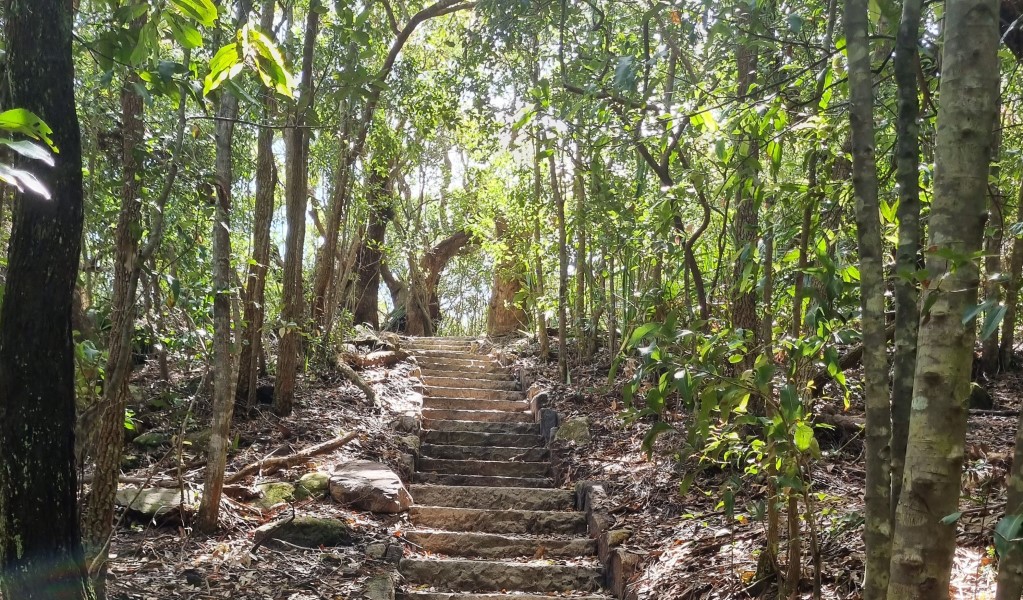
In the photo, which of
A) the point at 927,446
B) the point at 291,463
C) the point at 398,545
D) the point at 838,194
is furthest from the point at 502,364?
the point at 927,446

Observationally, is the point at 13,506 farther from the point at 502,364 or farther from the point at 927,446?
the point at 502,364

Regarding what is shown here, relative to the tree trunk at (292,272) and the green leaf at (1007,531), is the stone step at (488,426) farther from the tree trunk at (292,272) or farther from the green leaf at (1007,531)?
the green leaf at (1007,531)

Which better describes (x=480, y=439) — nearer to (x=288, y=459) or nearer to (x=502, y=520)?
(x=502, y=520)

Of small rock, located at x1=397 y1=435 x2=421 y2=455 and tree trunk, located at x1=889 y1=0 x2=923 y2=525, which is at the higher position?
tree trunk, located at x1=889 y1=0 x2=923 y2=525

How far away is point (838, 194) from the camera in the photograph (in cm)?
256

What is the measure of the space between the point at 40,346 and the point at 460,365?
839 cm

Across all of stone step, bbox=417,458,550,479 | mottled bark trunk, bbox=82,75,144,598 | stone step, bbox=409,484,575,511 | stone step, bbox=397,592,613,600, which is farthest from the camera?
stone step, bbox=417,458,550,479

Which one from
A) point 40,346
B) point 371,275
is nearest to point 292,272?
point 40,346

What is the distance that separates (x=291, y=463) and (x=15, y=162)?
12.1ft

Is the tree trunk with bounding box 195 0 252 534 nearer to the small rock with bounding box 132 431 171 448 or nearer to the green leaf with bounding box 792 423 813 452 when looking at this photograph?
the small rock with bounding box 132 431 171 448

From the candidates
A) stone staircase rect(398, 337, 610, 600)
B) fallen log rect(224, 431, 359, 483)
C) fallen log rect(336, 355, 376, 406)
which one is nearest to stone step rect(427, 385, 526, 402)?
stone staircase rect(398, 337, 610, 600)

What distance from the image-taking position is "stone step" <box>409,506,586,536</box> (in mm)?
5363

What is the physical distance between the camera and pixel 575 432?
674 cm

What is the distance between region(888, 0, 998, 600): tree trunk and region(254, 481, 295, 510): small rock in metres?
4.16
